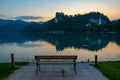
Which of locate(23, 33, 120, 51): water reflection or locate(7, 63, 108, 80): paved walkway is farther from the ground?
locate(7, 63, 108, 80): paved walkway

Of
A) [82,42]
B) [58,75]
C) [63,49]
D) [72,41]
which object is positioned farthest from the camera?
[72,41]

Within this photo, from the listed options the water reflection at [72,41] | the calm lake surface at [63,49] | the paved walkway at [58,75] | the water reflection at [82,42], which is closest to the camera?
the paved walkway at [58,75]

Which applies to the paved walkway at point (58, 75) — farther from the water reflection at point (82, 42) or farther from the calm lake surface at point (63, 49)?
the water reflection at point (82, 42)

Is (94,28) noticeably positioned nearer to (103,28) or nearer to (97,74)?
(103,28)

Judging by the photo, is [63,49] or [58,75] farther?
[63,49]

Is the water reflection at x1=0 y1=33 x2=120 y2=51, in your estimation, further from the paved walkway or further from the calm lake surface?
the paved walkway

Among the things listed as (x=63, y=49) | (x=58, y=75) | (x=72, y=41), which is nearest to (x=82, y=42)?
(x=72, y=41)

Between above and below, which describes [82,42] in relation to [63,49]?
above

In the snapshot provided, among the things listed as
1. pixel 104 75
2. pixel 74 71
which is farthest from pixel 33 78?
pixel 104 75

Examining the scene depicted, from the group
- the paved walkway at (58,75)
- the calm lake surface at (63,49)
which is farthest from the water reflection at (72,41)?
the paved walkway at (58,75)

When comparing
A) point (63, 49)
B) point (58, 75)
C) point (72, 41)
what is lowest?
point (63, 49)

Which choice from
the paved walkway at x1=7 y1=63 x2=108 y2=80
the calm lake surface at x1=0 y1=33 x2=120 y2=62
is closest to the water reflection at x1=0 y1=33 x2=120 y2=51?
the calm lake surface at x1=0 y1=33 x2=120 y2=62

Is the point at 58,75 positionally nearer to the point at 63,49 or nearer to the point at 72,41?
the point at 63,49

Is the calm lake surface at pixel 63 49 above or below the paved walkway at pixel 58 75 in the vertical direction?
below
